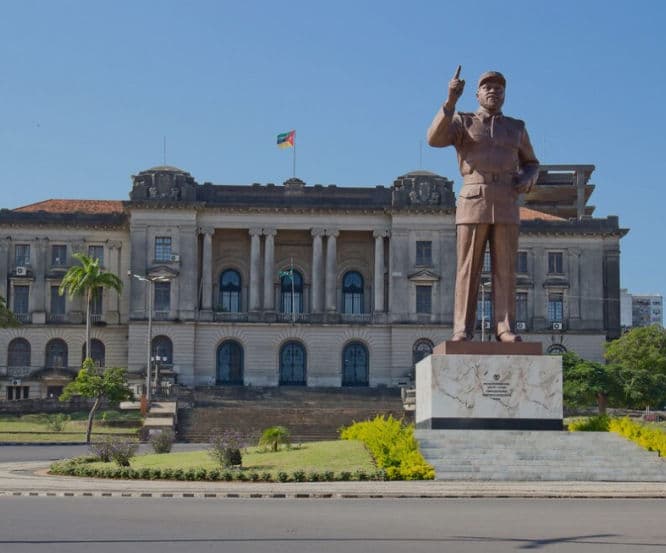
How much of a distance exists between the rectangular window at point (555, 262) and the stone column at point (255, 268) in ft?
62.1

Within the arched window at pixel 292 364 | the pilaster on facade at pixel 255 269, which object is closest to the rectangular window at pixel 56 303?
the pilaster on facade at pixel 255 269

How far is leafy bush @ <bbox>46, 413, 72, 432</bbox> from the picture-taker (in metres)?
60.2

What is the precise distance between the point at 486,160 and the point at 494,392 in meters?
5.51

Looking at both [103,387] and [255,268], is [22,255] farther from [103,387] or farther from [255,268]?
[103,387]

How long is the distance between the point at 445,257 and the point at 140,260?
742 inches

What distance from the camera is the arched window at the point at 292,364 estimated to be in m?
81.4

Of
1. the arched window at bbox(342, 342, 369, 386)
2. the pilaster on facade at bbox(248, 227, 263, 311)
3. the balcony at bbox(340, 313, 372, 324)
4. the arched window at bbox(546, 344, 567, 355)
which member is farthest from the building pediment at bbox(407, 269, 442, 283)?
the pilaster on facade at bbox(248, 227, 263, 311)

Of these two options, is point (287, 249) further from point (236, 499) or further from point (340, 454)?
point (236, 499)

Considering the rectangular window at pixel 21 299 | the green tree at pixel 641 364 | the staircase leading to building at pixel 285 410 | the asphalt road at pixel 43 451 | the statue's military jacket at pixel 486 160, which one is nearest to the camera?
the statue's military jacket at pixel 486 160

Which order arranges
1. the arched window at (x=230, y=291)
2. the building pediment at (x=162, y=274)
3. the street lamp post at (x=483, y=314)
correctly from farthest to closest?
the arched window at (x=230, y=291) < the building pediment at (x=162, y=274) < the street lamp post at (x=483, y=314)

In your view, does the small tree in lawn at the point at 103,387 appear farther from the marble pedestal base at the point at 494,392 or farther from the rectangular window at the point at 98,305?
the marble pedestal base at the point at 494,392

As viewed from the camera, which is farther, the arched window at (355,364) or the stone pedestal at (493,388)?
the arched window at (355,364)

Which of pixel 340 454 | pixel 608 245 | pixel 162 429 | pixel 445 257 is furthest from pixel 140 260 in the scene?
pixel 340 454

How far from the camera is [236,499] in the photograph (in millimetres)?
24469
